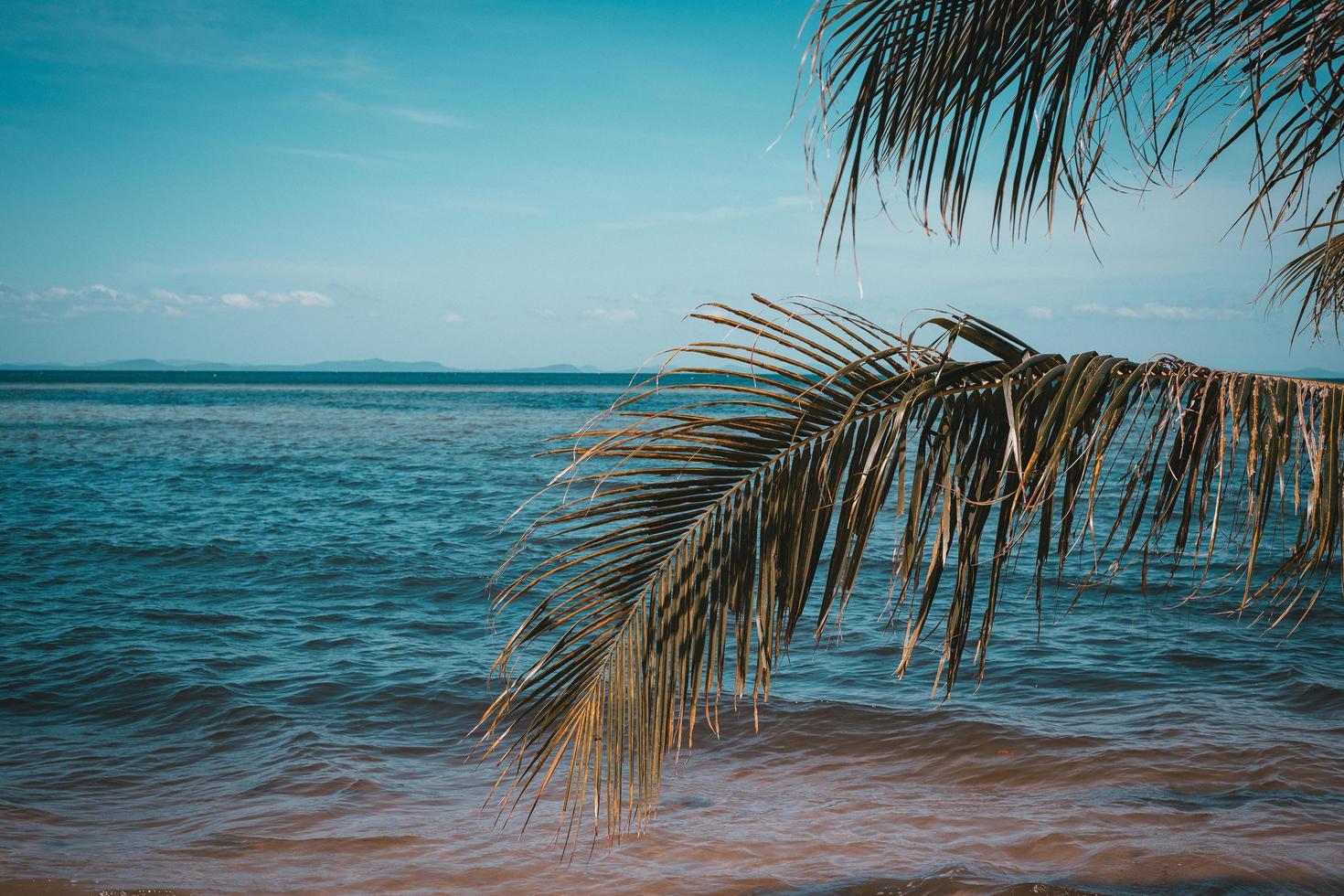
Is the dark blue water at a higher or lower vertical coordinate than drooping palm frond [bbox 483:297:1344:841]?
lower

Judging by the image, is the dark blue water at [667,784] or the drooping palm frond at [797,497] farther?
the dark blue water at [667,784]

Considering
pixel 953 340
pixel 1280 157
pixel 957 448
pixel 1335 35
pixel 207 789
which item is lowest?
pixel 207 789

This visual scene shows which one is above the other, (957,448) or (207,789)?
(957,448)

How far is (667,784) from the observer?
571 cm

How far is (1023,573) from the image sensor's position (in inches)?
449

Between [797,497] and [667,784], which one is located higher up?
[797,497]

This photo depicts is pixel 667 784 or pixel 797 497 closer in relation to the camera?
pixel 797 497

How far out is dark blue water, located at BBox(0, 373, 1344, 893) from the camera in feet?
15.4

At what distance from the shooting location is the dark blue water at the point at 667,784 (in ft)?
15.4

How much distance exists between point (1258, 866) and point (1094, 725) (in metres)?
2.02

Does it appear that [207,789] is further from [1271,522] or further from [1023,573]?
[1271,522]

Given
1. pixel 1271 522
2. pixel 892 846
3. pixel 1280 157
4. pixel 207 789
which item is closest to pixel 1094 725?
pixel 892 846

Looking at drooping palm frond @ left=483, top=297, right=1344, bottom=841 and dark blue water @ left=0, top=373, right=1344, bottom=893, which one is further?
dark blue water @ left=0, top=373, right=1344, bottom=893

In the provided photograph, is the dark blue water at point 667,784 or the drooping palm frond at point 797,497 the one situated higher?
the drooping palm frond at point 797,497
